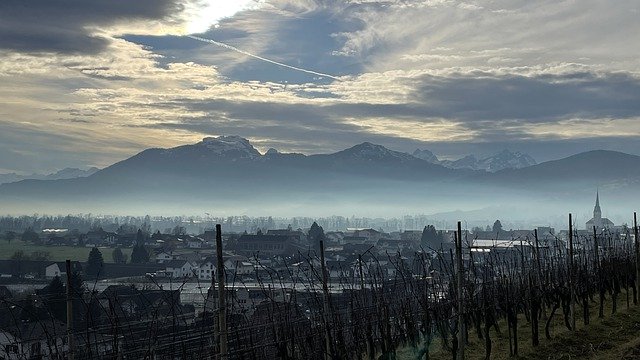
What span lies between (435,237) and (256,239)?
32331 mm

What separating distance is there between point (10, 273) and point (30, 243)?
50.9 meters

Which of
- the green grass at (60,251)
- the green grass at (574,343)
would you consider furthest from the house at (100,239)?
the green grass at (574,343)

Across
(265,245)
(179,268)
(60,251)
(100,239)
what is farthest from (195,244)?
(179,268)

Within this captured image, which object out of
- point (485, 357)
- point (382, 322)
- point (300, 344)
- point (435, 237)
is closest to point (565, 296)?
point (485, 357)

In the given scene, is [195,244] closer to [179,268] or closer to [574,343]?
[179,268]

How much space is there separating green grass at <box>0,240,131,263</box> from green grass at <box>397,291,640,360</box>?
8359cm

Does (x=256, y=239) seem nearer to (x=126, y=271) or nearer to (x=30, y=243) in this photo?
(x=126, y=271)

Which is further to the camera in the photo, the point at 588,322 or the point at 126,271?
the point at 126,271

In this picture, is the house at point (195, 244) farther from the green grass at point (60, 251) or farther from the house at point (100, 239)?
the green grass at point (60, 251)

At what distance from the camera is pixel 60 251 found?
106 meters

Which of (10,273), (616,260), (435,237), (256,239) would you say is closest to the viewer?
(616,260)

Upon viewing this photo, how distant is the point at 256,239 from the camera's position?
372 ft

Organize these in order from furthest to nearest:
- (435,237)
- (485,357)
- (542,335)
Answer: (435,237)
(542,335)
(485,357)

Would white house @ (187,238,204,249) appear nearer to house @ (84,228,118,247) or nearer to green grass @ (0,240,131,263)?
house @ (84,228,118,247)
